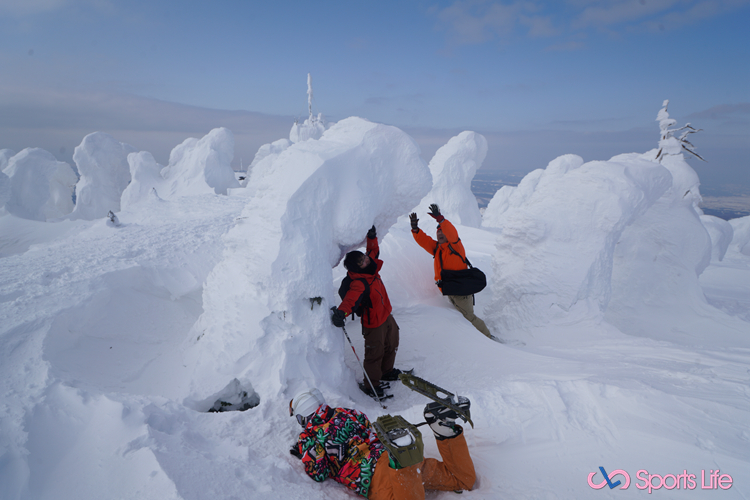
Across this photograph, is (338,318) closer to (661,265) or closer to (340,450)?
(340,450)

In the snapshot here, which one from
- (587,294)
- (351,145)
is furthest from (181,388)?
(587,294)

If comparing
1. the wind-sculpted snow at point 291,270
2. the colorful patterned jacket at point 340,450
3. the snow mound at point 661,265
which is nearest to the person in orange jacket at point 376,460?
the colorful patterned jacket at point 340,450

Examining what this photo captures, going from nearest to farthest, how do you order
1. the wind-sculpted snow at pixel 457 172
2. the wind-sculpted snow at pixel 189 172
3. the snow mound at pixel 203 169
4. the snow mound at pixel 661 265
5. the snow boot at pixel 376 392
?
the snow boot at pixel 376 392 < the snow mound at pixel 661 265 < the wind-sculpted snow at pixel 457 172 < the wind-sculpted snow at pixel 189 172 < the snow mound at pixel 203 169

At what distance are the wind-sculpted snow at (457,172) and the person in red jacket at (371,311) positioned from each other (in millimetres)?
12702

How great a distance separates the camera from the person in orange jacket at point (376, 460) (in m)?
2.31

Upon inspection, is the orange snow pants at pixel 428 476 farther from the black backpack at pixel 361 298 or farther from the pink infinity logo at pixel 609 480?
the black backpack at pixel 361 298

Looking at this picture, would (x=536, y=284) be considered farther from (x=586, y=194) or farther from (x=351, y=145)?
(x=351, y=145)

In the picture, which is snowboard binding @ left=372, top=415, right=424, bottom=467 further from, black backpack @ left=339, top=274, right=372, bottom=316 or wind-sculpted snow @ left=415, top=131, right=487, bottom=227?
wind-sculpted snow @ left=415, top=131, right=487, bottom=227

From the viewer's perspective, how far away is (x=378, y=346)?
3938 mm

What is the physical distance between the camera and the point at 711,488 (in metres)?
2.15

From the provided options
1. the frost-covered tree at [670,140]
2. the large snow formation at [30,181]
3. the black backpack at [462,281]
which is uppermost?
the frost-covered tree at [670,140]

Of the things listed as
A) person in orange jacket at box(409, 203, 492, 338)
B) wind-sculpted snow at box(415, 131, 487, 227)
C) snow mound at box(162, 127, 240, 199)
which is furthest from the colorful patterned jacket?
snow mound at box(162, 127, 240, 199)

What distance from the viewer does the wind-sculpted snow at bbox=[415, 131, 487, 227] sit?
1630cm

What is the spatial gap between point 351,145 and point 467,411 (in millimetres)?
2926
